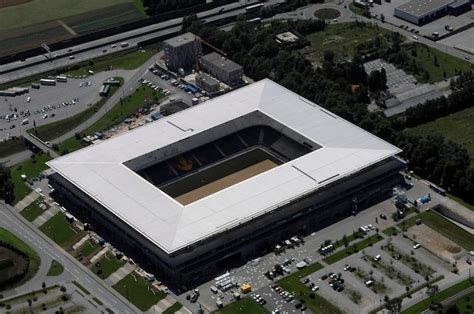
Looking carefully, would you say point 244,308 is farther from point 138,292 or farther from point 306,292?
point 138,292

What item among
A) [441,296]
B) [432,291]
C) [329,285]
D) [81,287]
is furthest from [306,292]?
[81,287]

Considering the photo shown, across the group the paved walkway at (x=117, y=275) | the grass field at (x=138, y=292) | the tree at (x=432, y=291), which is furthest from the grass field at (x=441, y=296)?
the paved walkway at (x=117, y=275)

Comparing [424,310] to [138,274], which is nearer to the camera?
[424,310]

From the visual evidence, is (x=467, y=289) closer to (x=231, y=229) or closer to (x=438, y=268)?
(x=438, y=268)

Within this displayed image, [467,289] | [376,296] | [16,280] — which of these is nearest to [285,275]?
[376,296]

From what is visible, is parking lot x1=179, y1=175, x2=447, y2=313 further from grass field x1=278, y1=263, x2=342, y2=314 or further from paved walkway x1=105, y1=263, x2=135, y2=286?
paved walkway x1=105, y1=263, x2=135, y2=286

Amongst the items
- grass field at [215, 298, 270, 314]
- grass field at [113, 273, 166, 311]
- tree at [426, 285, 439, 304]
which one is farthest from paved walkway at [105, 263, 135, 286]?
tree at [426, 285, 439, 304]

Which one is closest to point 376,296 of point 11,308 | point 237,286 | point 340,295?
point 340,295
